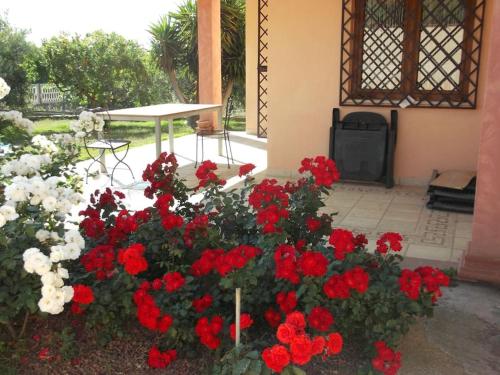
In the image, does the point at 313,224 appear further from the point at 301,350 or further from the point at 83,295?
the point at 83,295

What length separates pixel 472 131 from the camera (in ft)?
18.1

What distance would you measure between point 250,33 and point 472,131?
4.79 meters

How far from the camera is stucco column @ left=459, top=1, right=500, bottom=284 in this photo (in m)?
3.04

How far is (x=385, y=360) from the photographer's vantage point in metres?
2.11

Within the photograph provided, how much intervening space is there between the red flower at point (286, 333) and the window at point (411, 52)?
14.1 ft

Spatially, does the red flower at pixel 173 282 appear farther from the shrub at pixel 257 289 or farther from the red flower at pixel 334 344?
the red flower at pixel 334 344

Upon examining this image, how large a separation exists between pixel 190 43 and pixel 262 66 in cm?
311

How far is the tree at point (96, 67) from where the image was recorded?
1187cm

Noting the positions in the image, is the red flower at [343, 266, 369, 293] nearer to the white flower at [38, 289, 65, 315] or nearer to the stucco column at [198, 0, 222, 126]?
the white flower at [38, 289, 65, 315]

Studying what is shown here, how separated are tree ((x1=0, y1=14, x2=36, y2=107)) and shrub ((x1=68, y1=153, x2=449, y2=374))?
10.2m

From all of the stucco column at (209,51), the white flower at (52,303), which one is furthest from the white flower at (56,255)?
the stucco column at (209,51)

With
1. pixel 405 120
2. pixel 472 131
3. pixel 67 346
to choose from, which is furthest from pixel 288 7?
pixel 67 346

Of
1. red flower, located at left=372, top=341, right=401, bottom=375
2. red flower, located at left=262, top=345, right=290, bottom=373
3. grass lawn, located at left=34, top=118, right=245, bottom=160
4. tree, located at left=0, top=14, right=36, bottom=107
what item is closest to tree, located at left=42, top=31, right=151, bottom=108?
tree, located at left=0, top=14, right=36, bottom=107

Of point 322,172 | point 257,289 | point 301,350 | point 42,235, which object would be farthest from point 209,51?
point 301,350
